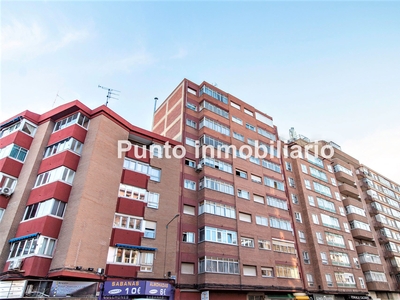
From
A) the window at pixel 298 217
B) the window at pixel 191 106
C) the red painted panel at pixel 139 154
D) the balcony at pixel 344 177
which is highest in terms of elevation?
the window at pixel 191 106

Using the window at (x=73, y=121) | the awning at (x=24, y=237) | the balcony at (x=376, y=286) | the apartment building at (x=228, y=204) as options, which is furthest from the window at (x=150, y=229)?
the balcony at (x=376, y=286)

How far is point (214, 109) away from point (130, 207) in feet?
53.6

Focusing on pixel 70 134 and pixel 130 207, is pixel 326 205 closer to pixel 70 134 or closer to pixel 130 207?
pixel 130 207

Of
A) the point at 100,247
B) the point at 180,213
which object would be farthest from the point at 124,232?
the point at 180,213

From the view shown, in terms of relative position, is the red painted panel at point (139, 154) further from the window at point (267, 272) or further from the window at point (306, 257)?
the window at point (306, 257)

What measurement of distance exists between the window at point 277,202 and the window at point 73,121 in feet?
67.3

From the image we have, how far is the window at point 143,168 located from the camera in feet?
84.0

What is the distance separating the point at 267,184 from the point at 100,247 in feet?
66.4

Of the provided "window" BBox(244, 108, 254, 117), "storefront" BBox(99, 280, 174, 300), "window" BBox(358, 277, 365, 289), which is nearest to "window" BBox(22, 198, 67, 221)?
"storefront" BBox(99, 280, 174, 300)

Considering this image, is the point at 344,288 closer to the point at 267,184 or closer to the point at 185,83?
the point at 267,184

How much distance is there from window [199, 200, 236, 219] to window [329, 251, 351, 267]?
51.0 ft

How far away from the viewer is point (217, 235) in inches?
1033

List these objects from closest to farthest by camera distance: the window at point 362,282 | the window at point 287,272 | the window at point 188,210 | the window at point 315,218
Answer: the window at point 188,210 → the window at point 287,272 → the window at point 362,282 → the window at point 315,218

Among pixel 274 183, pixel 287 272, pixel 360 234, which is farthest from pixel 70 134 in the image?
pixel 360 234
